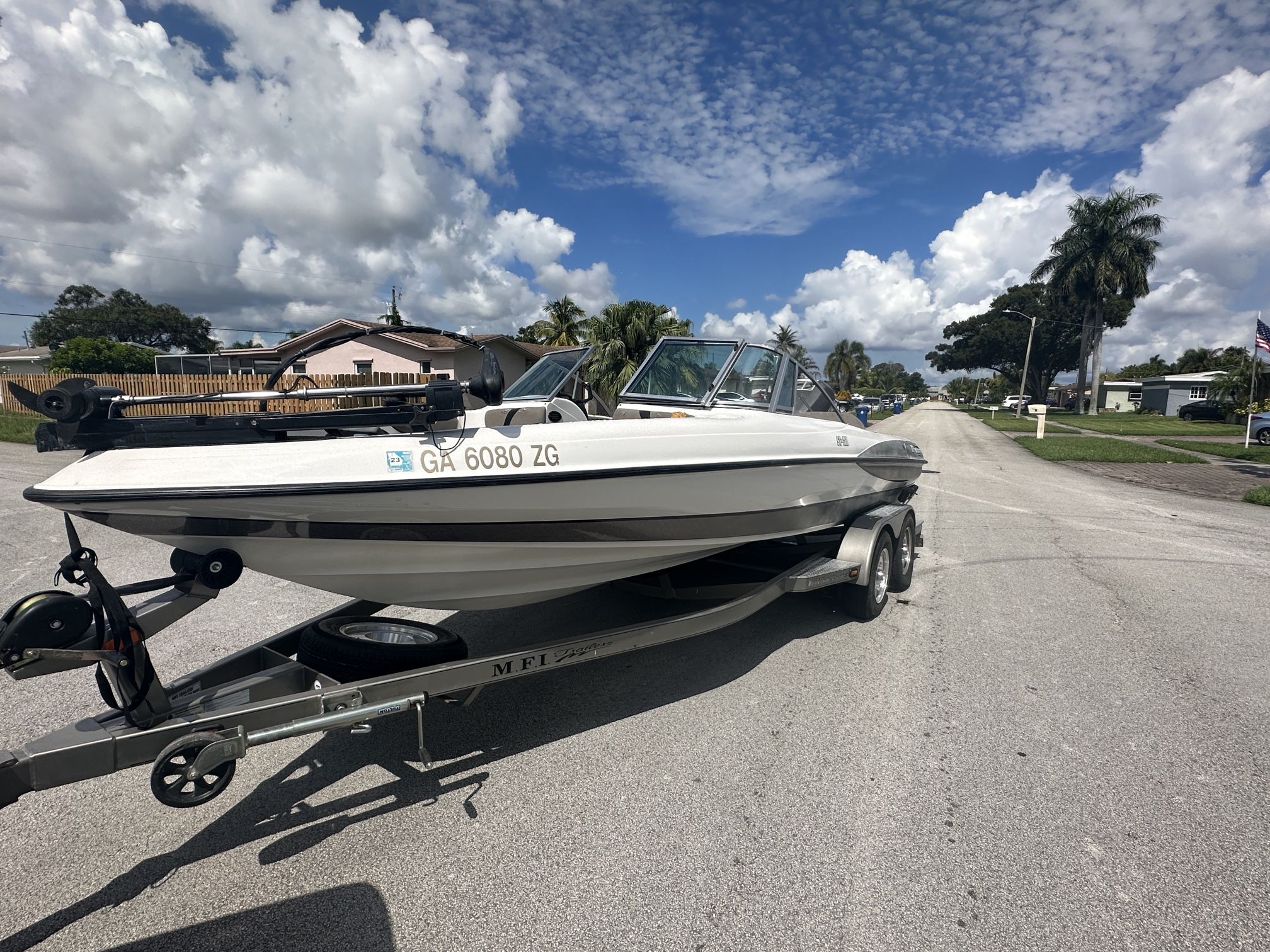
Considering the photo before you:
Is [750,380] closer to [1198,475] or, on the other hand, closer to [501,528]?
[501,528]

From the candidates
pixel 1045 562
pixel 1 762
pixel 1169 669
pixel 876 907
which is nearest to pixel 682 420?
pixel 876 907

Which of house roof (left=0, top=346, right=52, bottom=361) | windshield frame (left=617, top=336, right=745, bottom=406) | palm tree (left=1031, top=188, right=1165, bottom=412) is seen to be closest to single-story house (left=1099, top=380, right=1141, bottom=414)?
palm tree (left=1031, top=188, right=1165, bottom=412)

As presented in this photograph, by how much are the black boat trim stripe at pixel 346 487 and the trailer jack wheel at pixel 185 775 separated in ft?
2.74

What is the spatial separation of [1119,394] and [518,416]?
77463mm

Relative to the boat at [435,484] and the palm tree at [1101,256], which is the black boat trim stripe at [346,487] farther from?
the palm tree at [1101,256]

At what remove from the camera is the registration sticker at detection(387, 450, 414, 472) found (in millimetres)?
2648

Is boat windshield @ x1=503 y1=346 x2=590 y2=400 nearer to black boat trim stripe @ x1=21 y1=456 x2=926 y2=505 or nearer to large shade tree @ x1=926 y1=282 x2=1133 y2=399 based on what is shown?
black boat trim stripe @ x1=21 y1=456 x2=926 y2=505

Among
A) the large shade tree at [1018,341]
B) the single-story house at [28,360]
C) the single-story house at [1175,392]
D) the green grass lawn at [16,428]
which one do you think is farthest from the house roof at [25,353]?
the single-story house at [1175,392]

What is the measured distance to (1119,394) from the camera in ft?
211

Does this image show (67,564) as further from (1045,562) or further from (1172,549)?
(1172,549)

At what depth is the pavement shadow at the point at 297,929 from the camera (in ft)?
6.64

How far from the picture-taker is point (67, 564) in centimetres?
233

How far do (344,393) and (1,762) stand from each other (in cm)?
155

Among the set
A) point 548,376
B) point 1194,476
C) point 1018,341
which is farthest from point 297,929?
point 1018,341
